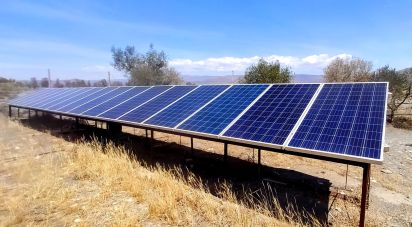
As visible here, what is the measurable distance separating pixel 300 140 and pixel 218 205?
2.39 m

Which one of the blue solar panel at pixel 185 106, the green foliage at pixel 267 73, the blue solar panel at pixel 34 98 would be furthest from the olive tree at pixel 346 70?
the blue solar panel at pixel 34 98

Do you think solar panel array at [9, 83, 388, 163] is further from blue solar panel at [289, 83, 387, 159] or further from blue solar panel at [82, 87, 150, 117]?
blue solar panel at [82, 87, 150, 117]

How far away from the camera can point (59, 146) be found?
12.9 m

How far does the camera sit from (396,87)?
917 inches

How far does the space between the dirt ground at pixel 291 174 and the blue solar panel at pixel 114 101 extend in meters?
1.81

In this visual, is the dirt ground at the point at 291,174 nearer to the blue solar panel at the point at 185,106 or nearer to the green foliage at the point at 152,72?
the blue solar panel at the point at 185,106

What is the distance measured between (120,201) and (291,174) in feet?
19.1

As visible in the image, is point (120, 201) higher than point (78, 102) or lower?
lower

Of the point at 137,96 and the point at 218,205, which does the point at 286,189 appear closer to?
the point at 218,205

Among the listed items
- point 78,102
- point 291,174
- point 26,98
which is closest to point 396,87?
point 291,174

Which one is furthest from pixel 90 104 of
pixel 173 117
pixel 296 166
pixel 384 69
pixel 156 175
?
pixel 384 69

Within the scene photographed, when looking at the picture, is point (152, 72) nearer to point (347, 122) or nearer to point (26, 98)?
point (26, 98)

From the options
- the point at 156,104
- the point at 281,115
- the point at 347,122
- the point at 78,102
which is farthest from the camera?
the point at 78,102

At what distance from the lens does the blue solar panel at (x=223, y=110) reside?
8317 millimetres
